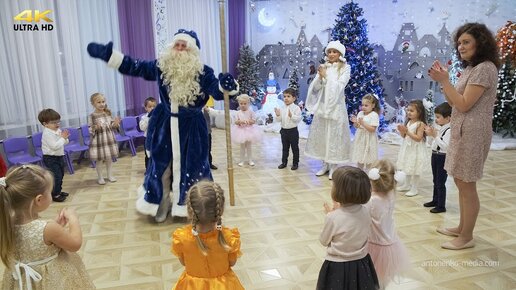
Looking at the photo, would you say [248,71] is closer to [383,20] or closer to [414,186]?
[383,20]

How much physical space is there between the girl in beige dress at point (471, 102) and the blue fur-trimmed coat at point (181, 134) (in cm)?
190

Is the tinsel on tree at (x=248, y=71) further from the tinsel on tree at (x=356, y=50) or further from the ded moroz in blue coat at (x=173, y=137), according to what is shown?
the ded moroz in blue coat at (x=173, y=137)

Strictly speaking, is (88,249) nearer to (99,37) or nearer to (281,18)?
(99,37)

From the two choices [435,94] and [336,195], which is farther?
[435,94]

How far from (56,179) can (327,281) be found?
3.43m

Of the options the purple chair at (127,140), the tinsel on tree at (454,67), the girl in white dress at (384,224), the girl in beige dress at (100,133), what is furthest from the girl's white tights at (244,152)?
the tinsel on tree at (454,67)

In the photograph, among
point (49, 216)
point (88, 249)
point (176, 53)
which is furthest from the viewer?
point (49, 216)

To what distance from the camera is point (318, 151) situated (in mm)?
5250

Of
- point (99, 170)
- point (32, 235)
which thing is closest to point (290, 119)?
point (99, 170)

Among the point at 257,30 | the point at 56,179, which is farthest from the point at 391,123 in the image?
the point at 56,179

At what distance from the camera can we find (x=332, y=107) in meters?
4.89

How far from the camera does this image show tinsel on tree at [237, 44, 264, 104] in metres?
8.77

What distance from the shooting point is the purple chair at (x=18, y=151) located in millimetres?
4777

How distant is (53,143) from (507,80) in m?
6.72
